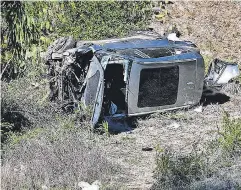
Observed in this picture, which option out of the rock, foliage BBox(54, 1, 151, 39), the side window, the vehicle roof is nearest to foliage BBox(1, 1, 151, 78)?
foliage BBox(54, 1, 151, 39)

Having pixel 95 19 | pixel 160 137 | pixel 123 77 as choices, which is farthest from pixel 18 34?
pixel 95 19

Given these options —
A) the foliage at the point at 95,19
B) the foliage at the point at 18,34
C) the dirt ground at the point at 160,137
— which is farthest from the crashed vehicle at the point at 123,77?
the foliage at the point at 95,19

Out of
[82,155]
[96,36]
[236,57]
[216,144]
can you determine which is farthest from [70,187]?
[236,57]

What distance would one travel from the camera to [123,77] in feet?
33.8

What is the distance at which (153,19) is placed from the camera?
1530 cm

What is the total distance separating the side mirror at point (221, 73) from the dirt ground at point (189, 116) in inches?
9.6

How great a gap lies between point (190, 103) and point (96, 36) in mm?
3465

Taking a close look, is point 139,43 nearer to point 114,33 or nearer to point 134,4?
point 114,33

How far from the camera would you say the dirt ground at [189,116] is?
873 centimetres

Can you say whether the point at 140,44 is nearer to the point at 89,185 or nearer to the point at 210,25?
the point at 89,185

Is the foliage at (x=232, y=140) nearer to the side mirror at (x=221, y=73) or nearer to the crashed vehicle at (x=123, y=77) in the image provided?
the crashed vehicle at (x=123, y=77)

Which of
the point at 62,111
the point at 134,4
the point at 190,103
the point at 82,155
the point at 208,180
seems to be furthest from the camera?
the point at 134,4

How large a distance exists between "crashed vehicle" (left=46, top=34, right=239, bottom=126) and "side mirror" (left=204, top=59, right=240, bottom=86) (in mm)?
1224

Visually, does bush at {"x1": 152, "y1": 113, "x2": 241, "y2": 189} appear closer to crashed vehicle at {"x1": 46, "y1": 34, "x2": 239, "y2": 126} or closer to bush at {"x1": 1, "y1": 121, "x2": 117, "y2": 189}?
bush at {"x1": 1, "y1": 121, "x2": 117, "y2": 189}
